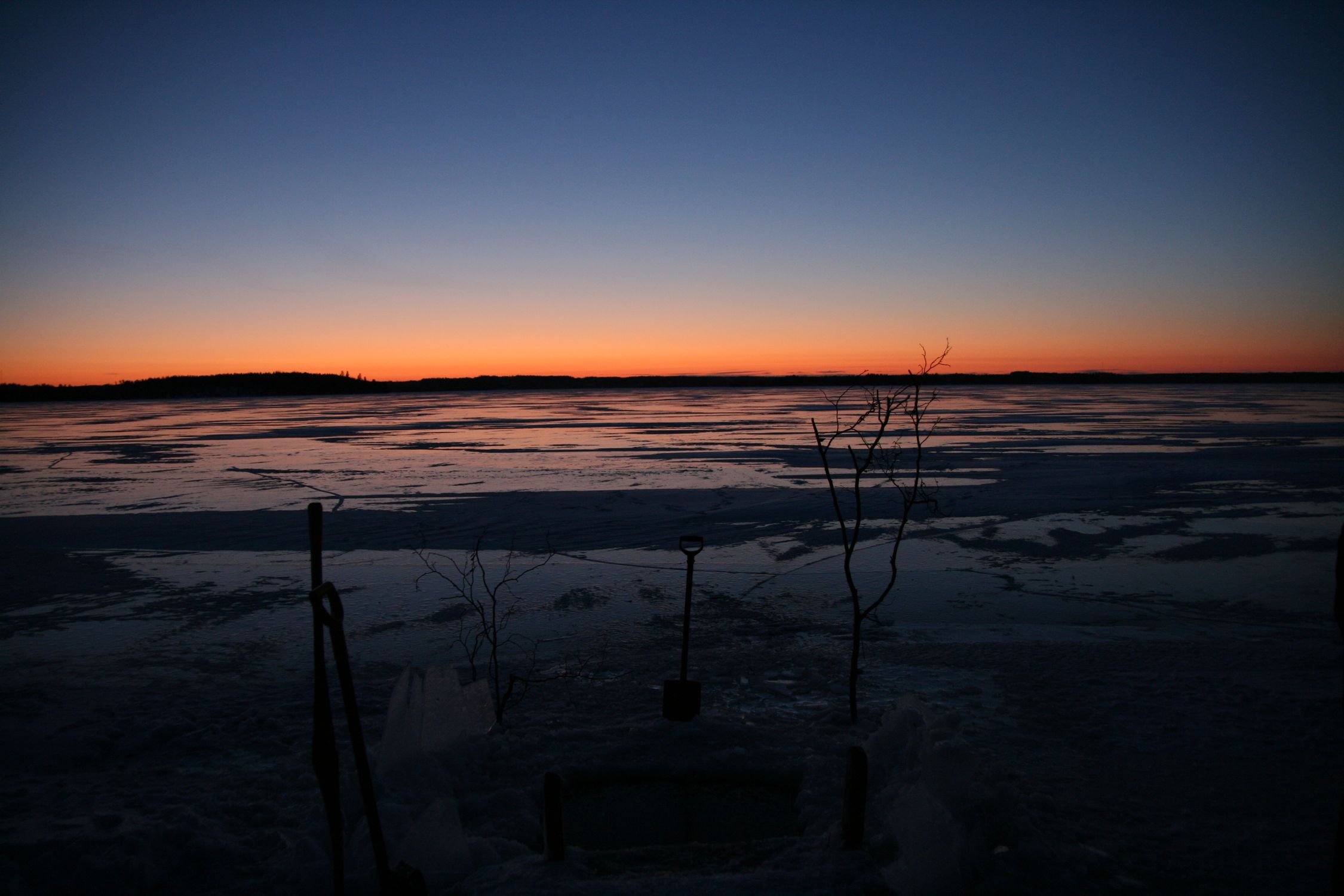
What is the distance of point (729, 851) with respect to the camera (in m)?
2.97

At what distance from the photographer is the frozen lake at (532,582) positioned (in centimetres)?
382

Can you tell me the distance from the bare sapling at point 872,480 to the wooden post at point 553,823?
5.69 ft

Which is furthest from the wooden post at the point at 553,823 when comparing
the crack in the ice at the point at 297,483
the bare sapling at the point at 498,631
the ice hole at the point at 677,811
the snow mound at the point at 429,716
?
the crack in the ice at the point at 297,483

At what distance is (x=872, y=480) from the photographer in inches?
521

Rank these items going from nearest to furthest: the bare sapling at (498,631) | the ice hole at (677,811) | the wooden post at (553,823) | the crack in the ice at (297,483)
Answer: the wooden post at (553,823), the ice hole at (677,811), the bare sapling at (498,631), the crack in the ice at (297,483)

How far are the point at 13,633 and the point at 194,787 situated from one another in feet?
11.9

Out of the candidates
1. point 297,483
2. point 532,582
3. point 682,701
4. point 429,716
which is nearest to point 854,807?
point 682,701

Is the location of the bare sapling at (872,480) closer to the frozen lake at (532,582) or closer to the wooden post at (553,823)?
the frozen lake at (532,582)

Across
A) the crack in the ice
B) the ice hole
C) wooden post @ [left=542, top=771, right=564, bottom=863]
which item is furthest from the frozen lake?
wooden post @ [left=542, top=771, right=564, bottom=863]

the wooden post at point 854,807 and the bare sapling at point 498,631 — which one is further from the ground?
the wooden post at point 854,807

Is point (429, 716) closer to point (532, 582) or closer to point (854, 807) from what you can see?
point (854, 807)

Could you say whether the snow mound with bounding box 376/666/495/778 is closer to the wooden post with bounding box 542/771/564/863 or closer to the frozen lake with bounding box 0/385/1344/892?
the frozen lake with bounding box 0/385/1344/892

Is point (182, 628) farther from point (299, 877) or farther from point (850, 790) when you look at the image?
point (850, 790)

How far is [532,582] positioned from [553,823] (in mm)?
4532
